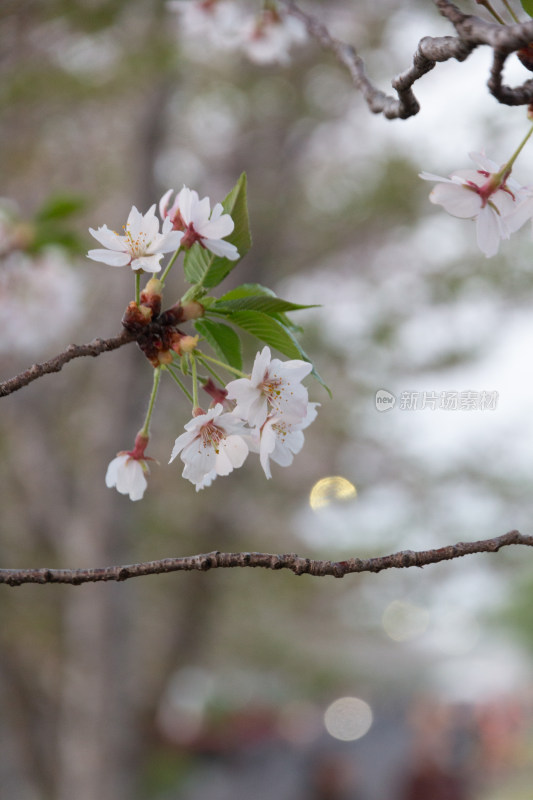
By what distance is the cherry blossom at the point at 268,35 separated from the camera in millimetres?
915

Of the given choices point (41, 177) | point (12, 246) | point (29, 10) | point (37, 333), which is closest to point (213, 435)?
point (12, 246)

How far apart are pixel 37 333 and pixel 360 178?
1488 mm

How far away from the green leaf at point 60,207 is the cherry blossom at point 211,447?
1.82ft

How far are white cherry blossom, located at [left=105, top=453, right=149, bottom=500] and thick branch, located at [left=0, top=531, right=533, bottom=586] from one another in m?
0.09

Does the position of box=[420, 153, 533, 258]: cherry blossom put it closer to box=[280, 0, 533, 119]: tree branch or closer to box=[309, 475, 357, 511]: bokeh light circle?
box=[280, 0, 533, 119]: tree branch

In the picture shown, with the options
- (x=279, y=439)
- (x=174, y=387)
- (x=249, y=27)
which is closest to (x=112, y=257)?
(x=279, y=439)

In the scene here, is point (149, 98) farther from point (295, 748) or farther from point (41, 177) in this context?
point (295, 748)

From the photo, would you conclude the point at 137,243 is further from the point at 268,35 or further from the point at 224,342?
the point at 268,35

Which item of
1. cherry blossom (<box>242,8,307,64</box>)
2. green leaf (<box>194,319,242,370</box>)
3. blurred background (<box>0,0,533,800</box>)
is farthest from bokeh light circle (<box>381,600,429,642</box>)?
green leaf (<box>194,319,242,370</box>)

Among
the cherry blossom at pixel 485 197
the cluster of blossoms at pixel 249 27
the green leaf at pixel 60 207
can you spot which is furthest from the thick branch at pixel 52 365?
the cluster of blossoms at pixel 249 27

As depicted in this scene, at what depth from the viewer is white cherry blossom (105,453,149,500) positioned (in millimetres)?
409

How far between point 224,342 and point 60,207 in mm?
515

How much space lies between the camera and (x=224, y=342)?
0.42 m

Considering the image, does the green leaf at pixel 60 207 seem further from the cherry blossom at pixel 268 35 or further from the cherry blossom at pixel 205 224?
the cherry blossom at pixel 205 224
